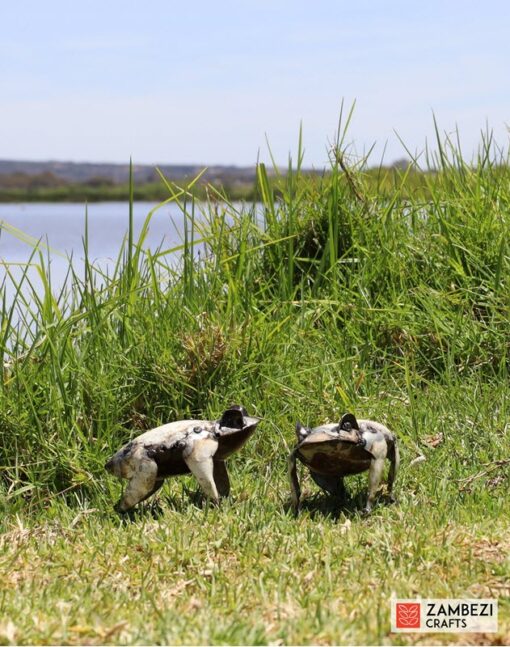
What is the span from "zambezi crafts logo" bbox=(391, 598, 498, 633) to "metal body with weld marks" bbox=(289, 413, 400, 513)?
3.11ft

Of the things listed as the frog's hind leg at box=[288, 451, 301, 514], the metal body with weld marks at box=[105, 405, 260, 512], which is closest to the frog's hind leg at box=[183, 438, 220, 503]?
the metal body with weld marks at box=[105, 405, 260, 512]

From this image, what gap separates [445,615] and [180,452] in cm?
149

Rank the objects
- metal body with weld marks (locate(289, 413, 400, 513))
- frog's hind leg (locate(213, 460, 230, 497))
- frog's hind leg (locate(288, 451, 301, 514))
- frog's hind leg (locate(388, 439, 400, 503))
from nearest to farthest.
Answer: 1. metal body with weld marks (locate(289, 413, 400, 513))
2. frog's hind leg (locate(288, 451, 301, 514))
3. frog's hind leg (locate(388, 439, 400, 503))
4. frog's hind leg (locate(213, 460, 230, 497))

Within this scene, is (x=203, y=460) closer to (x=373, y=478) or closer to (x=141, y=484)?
(x=141, y=484)

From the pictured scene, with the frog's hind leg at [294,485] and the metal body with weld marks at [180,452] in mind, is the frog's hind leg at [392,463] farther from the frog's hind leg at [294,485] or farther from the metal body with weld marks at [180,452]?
the metal body with weld marks at [180,452]

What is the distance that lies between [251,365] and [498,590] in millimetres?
2209

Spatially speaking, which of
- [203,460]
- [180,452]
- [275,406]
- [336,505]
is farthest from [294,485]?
[275,406]

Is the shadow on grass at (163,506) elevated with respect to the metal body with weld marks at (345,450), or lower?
lower

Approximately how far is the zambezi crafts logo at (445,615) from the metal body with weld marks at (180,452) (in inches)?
48.8

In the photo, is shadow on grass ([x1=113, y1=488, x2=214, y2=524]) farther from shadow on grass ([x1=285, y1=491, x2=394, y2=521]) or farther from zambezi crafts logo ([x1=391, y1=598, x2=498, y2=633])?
zambezi crafts logo ([x1=391, y1=598, x2=498, y2=633])

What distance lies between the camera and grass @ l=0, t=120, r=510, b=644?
383 cm

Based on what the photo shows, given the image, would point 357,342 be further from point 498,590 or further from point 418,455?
point 498,590

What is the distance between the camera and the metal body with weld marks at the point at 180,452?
181 inches

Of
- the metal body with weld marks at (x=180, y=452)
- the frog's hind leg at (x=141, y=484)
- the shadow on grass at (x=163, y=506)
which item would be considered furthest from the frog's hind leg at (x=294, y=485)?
the frog's hind leg at (x=141, y=484)
